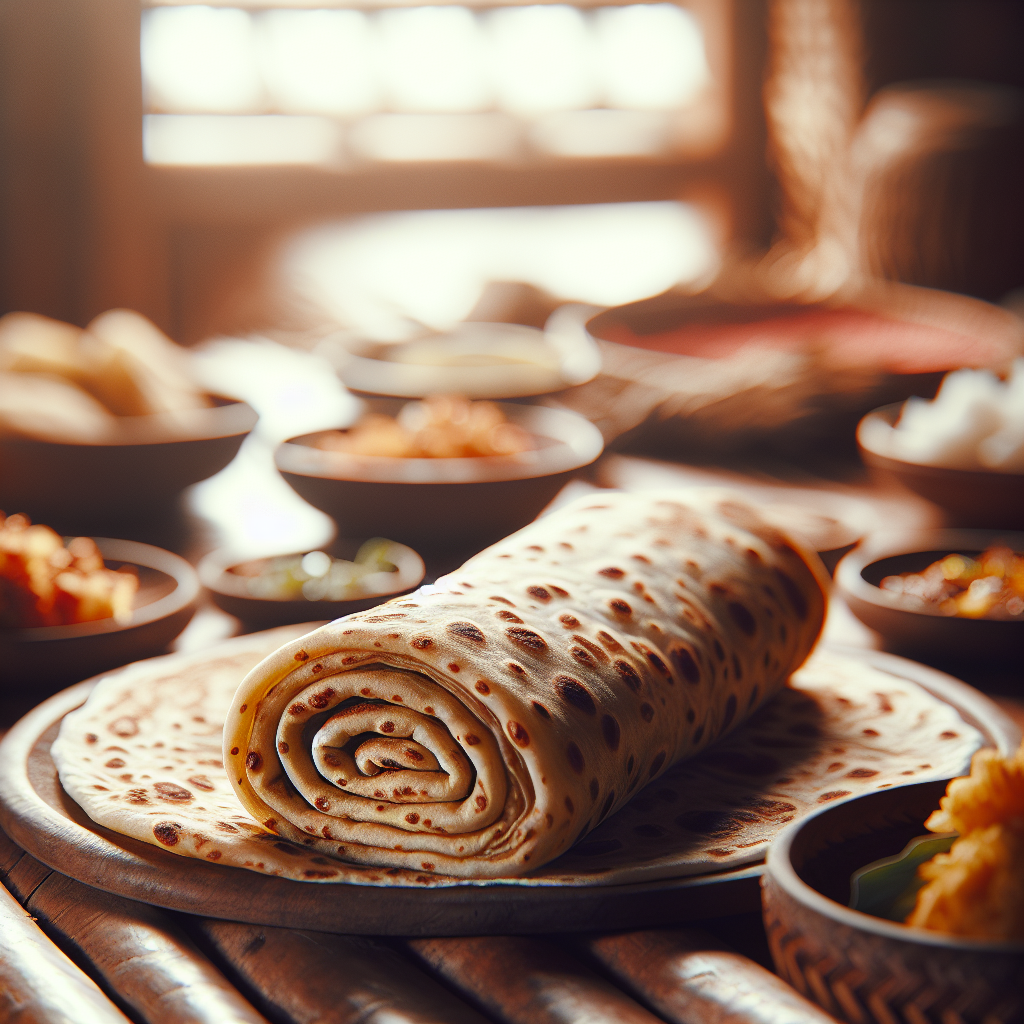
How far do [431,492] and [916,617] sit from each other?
0.96m

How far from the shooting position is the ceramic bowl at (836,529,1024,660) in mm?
1881

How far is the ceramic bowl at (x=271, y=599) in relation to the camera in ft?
6.65

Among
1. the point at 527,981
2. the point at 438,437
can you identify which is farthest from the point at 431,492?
the point at 527,981

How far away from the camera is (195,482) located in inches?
107

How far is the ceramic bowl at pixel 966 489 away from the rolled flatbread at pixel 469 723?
1184 mm

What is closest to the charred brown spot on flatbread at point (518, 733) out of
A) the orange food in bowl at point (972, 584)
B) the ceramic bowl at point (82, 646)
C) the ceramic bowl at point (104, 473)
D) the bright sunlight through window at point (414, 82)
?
the ceramic bowl at point (82, 646)

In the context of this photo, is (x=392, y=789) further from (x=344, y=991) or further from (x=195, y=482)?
(x=195, y=482)

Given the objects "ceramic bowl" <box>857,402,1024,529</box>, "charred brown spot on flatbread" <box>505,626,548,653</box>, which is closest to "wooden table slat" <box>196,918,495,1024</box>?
"charred brown spot on flatbread" <box>505,626,548,653</box>

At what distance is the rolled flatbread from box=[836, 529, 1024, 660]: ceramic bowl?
0.55 metres

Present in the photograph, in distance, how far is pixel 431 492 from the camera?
8.07ft

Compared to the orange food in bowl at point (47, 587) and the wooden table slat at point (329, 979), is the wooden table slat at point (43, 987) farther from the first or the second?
the orange food in bowl at point (47, 587)

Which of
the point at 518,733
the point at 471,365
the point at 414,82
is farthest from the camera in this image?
the point at 414,82

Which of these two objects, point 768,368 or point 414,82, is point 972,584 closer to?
point 768,368

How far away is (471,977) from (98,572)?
1.14 meters
